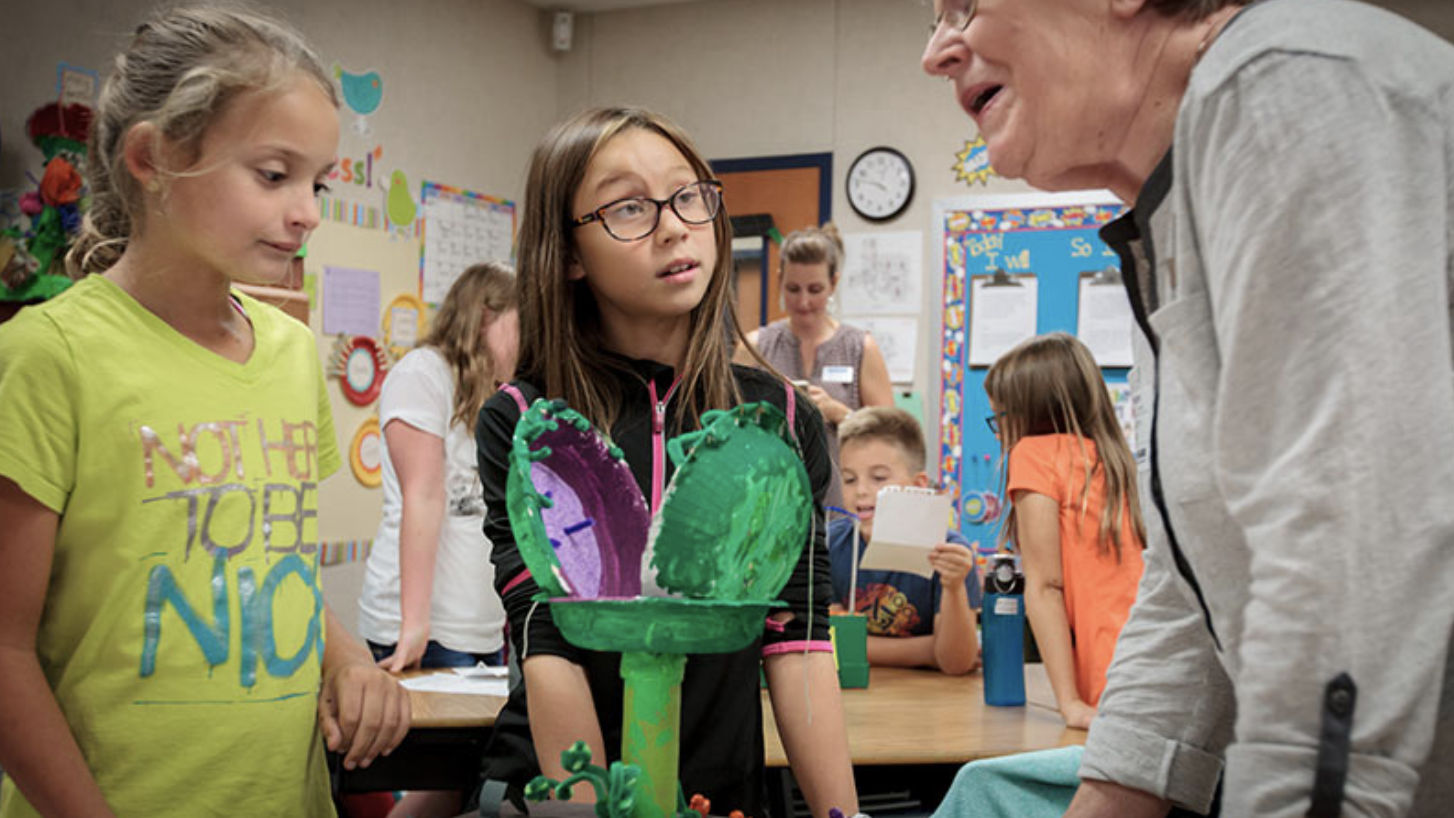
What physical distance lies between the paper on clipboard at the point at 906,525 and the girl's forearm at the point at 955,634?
0.23 meters

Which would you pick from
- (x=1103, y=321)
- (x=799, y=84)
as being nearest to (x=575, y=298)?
(x=1103, y=321)

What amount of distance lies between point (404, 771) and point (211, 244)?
128 cm

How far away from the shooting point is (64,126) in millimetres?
3883

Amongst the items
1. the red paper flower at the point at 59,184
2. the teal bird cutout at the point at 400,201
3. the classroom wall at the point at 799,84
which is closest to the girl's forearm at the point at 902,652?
the red paper flower at the point at 59,184

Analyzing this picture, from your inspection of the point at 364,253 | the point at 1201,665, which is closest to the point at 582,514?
the point at 1201,665

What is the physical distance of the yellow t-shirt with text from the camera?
1089 mm

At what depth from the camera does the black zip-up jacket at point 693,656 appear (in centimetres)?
123

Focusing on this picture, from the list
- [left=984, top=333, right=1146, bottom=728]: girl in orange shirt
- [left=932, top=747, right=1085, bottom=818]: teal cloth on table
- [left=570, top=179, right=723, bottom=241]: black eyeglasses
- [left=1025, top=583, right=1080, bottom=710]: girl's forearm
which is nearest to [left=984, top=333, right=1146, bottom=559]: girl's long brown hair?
[left=984, top=333, right=1146, bottom=728]: girl in orange shirt

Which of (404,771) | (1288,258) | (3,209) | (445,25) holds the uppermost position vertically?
(445,25)

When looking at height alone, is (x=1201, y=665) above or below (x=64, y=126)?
below

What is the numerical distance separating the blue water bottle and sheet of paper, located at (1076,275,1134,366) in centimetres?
317

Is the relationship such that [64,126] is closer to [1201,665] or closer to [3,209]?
[3,209]

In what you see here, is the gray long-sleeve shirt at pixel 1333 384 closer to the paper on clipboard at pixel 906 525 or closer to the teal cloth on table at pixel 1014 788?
the teal cloth on table at pixel 1014 788

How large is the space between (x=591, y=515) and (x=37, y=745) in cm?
63
